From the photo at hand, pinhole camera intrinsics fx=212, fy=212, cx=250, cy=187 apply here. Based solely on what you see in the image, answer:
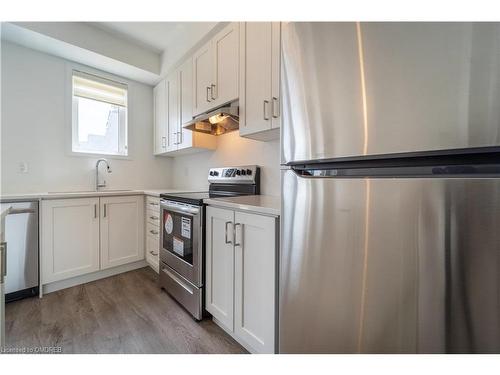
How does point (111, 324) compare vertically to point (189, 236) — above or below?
below

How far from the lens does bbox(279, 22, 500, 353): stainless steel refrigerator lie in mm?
485

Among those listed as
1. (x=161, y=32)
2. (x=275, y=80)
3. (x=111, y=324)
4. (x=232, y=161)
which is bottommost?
(x=111, y=324)

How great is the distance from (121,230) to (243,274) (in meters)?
1.81

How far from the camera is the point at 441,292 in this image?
0.52 meters

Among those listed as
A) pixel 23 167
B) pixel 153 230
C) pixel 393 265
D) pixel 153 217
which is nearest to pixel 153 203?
pixel 153 217

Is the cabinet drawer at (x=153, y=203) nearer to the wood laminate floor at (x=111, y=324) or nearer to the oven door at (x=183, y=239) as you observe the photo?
the oven door at (x=183, y=239)

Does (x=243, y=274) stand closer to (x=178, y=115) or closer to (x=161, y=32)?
(x=178, y=115)

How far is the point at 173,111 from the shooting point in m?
2.59

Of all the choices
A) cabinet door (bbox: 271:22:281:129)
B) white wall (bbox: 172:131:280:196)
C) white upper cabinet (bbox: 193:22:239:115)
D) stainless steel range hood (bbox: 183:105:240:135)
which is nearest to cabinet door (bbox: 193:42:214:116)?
white upper cabinet (bbox: 193:22:239:115)

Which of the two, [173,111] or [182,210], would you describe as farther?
[173,111]

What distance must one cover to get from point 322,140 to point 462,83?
34cm

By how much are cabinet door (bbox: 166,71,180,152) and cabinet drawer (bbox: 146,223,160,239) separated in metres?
0.96
